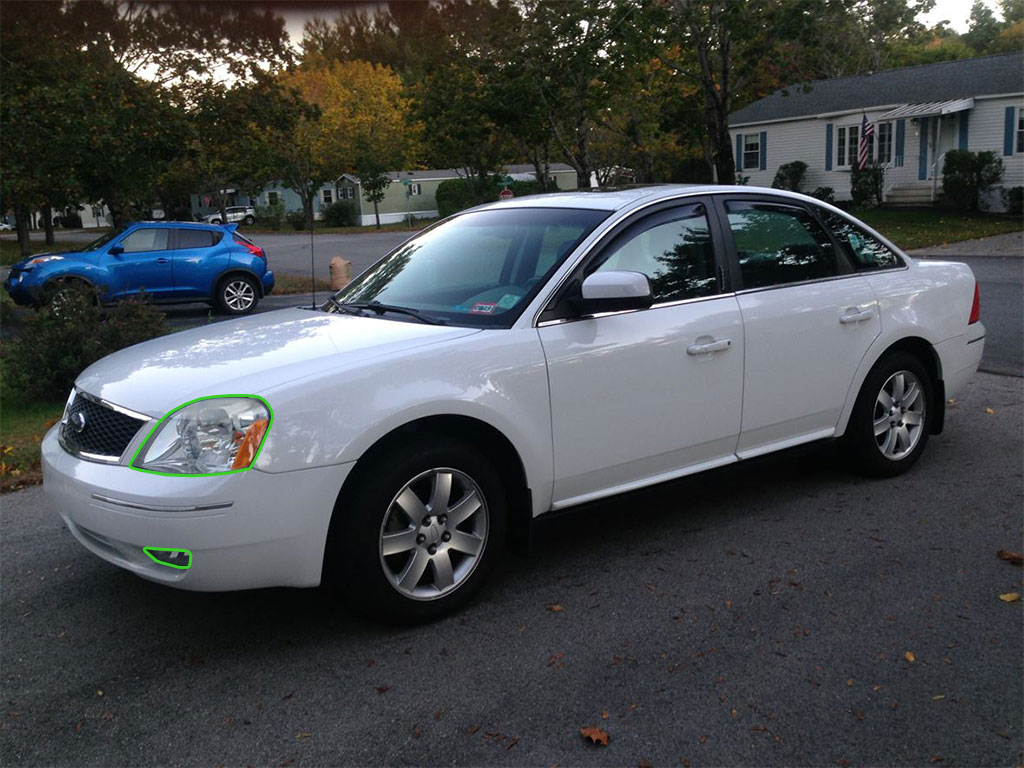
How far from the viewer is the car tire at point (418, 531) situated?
3.71 metres

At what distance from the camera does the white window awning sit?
3183 centimetres

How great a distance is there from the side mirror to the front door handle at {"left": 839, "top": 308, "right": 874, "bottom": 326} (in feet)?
4.98

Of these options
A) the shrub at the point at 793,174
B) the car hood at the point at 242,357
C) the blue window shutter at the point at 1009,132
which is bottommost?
the car hood at the point at 242,357

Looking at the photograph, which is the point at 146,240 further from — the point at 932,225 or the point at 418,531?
the point at 932,225

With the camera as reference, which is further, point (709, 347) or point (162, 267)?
point (162, 267)

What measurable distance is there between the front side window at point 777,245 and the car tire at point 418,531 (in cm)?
185

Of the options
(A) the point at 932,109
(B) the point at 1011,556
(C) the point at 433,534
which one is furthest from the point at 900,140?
(C) the point at 433,534

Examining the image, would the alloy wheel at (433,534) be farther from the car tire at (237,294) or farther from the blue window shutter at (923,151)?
the blue window shutter at (923,151)

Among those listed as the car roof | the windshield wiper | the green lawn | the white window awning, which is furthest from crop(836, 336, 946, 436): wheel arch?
the white window awning

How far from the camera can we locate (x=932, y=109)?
105ft

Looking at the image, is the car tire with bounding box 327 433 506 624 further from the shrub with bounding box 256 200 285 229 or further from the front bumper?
the shrub with bounding box 256 200 285 229

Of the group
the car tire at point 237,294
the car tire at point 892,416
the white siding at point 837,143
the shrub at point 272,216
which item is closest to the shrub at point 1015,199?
the white siding at point 837,143

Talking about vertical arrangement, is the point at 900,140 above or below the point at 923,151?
above

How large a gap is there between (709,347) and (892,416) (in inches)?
62.6
